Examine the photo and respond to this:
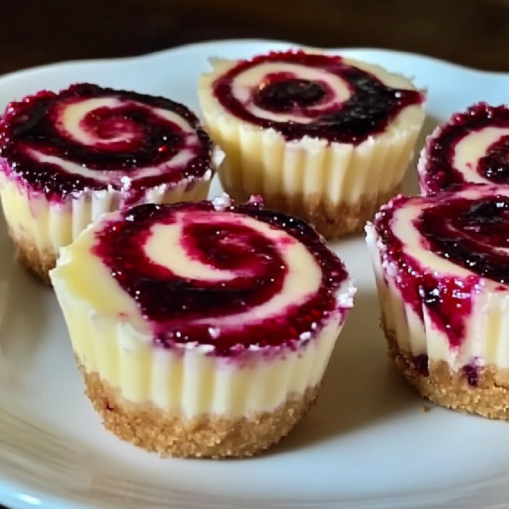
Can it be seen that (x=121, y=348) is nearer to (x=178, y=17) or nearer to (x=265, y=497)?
(x=265, y=497)

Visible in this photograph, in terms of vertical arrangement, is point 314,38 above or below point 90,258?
below

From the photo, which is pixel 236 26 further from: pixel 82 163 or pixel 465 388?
pixel 465 388

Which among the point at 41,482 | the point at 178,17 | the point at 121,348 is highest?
the point at 121,348

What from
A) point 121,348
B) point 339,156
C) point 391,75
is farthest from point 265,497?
point 391,75

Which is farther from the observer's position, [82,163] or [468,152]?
[468,152]

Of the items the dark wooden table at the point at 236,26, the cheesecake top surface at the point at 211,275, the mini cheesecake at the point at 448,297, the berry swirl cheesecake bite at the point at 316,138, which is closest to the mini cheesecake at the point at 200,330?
the cheesecake top surface at the point at 211,275

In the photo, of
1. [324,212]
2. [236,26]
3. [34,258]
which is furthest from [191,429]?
[236,26]

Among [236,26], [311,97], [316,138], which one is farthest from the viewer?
[236,26]
